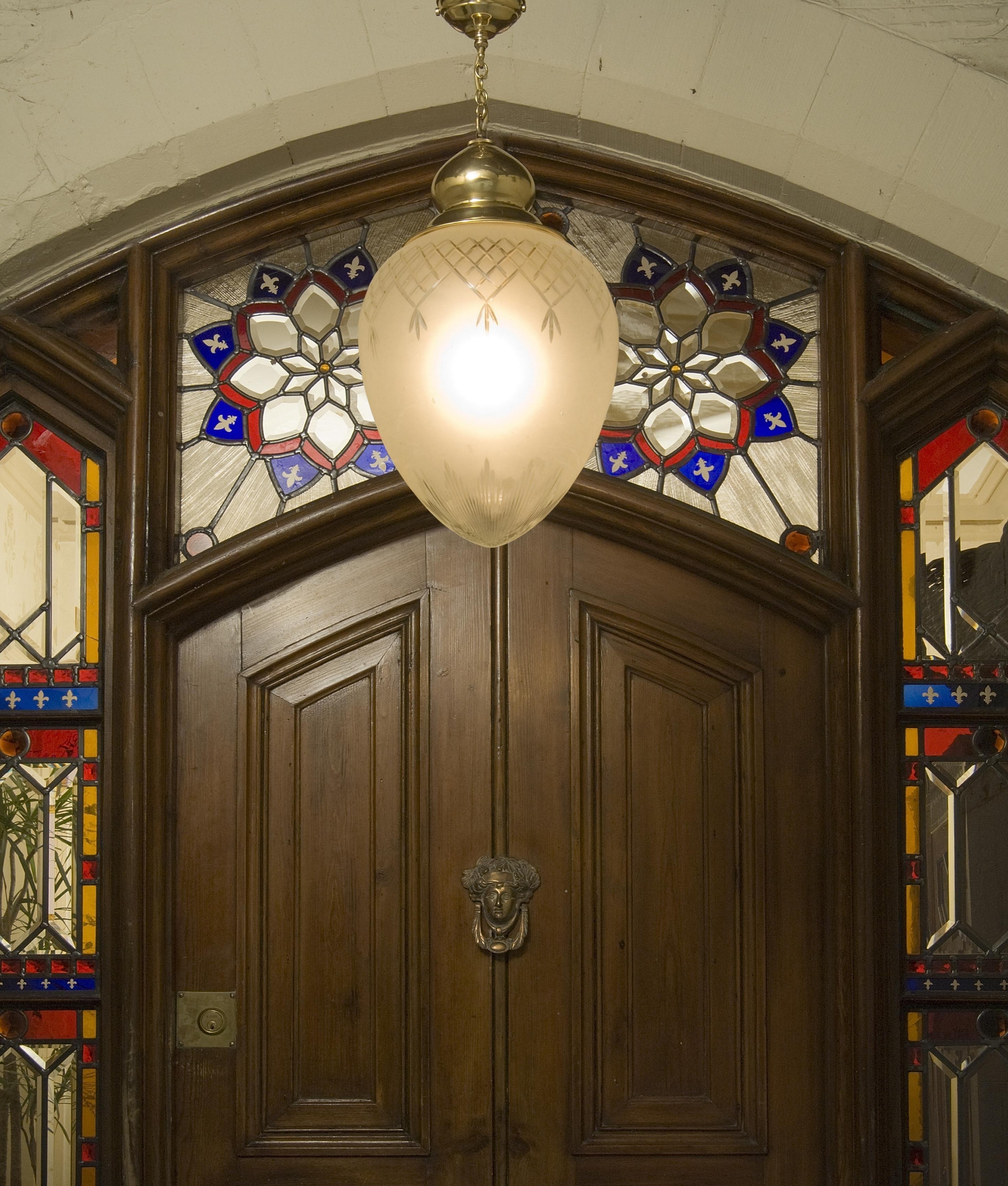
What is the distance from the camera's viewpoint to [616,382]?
6.98ft

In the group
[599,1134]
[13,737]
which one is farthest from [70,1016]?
[599,1134]

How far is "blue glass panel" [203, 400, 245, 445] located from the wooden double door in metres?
0.28

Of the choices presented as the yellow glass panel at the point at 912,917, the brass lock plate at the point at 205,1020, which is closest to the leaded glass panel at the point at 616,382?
the yellow glass panel at the point at 912,917

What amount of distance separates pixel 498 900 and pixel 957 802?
0.82 m

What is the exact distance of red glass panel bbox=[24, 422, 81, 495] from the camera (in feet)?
7.06

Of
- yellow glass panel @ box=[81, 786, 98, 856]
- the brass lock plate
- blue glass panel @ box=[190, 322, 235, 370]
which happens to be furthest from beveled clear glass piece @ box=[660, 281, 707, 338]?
the brass lock plate

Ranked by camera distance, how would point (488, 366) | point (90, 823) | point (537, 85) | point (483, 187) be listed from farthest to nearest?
point (90, 823)
point (537, 85)
point (483, 187)
point (488, 366)

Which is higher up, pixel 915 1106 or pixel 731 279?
pixel 731 279

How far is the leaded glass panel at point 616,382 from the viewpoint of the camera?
2129 millimetres

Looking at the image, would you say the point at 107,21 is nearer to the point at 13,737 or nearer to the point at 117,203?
the point at 117,203

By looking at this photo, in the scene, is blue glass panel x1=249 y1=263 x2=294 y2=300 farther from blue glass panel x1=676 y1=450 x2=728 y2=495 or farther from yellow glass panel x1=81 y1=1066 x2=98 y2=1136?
yellow glass panel x1=81 y1=1066 x2=98 y2=1136

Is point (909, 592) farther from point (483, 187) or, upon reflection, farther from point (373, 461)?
point (483, 187)

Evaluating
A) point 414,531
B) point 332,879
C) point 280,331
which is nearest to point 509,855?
point 332,879

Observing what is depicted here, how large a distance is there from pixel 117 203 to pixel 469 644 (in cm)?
A: 96
